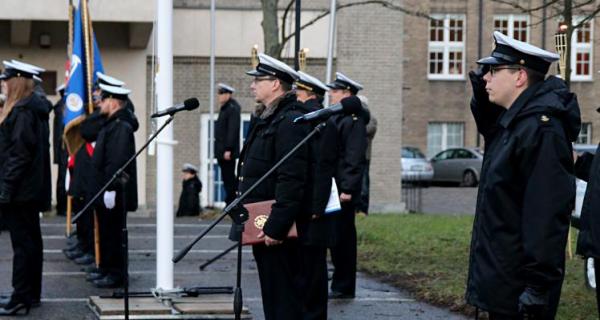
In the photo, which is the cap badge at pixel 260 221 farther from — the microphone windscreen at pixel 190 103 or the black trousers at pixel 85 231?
the black trousers at pixel 85 231

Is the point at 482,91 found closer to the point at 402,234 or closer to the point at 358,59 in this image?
the point at 402,234

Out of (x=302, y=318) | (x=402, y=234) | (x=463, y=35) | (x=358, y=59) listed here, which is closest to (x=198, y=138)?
(x=358, y=59)

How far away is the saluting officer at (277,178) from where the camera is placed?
7801mm

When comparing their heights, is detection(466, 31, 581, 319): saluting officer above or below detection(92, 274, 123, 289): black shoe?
above

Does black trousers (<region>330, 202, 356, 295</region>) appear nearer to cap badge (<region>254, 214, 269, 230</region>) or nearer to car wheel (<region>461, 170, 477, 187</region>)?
cap badge (<region>254, 214, 269, 230</region>)

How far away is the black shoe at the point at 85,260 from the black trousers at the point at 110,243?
4.70 ft

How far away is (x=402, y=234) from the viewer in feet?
56.3

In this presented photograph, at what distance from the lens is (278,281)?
8023 millimetres

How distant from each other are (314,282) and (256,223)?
91 centimetres

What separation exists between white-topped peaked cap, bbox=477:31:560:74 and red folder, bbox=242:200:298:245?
86.3 inches

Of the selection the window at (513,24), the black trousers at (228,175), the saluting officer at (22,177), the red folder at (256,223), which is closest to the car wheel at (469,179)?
the window at (513,24)

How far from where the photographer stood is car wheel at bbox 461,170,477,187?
44372 millimetres

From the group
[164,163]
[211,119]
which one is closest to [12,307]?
[164,163]

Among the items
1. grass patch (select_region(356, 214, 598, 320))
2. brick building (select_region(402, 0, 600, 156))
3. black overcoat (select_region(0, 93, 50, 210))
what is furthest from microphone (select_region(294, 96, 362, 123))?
brick building (select_region(402, 0, 600, 156))
